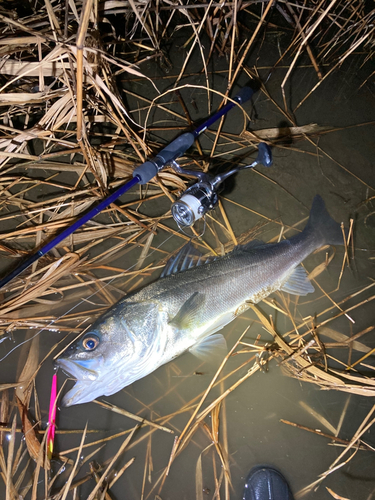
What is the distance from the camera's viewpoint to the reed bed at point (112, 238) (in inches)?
102

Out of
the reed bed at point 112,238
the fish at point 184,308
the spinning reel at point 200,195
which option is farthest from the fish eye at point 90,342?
the spinning reel at point 200,195

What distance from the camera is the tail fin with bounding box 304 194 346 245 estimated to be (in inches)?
117

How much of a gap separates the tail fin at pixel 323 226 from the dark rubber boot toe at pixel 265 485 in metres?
2.17

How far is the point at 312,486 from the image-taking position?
103 inches

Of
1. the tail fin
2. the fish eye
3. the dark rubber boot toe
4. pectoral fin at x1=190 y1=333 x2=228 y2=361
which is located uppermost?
the fish eye

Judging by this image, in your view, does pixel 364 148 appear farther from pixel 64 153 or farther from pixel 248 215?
pixel 64 153

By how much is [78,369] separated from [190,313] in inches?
39.2

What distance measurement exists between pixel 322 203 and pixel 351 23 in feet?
9.38

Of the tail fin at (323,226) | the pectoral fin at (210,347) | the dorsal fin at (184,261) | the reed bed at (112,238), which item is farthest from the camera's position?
the tail fin at (323,226)

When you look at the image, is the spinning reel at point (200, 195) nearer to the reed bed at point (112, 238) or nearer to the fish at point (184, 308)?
the fish at point (184, 308)

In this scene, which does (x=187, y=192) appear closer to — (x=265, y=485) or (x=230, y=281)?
(x=230, y=281)

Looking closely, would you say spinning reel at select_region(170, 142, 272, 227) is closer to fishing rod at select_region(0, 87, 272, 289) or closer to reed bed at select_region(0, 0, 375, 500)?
fishing rod at select_region(0, 87, 272, 289)

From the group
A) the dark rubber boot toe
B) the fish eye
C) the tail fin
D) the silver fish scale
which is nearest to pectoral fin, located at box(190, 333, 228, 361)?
the silver fish scale

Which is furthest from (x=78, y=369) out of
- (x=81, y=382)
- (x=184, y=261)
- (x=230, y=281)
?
(x=230, y=281)
